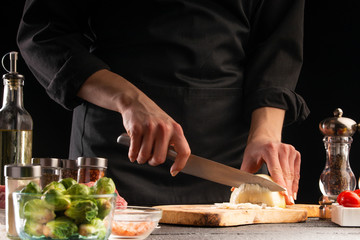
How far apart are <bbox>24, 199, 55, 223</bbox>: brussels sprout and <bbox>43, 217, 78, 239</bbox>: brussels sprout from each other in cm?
1

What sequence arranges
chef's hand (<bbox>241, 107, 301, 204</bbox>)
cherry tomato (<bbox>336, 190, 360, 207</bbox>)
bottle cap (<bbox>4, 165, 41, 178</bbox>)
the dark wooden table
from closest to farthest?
bottle cap (<bbox>4, 165, 41, 178</bbox>)
the dark wooden table
cherry tomato (<bbox>336, 190, 360, 207</bbox>)
chef's hand (<bbox>241, 107, 301, 204</bbox>)

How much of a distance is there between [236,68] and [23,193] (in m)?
1.08

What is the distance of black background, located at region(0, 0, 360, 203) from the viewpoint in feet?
9.08

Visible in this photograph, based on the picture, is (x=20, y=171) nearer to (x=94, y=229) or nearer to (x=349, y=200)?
(x=94, y=229)

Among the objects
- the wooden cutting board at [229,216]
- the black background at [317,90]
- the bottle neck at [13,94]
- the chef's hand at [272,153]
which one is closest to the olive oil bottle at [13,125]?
the bottle neck at [13,94]

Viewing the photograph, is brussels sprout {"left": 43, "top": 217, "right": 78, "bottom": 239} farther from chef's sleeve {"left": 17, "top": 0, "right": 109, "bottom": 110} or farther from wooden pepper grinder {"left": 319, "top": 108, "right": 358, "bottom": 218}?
wooden pepper grinder {"left": 319, "top": 108, "right": 358, "bottom": 218}

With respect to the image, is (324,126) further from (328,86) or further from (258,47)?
(328,86)

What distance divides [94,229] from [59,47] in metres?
0.86

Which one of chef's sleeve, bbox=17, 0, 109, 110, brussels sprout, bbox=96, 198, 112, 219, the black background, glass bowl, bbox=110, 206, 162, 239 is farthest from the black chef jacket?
the black background

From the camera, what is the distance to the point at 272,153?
1573mm

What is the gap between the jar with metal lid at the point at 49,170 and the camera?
1125 mm

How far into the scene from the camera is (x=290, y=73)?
1836mm

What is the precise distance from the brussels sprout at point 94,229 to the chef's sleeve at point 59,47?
730mm

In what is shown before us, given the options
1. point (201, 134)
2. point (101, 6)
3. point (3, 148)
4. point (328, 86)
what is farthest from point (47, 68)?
point (328, 86)
